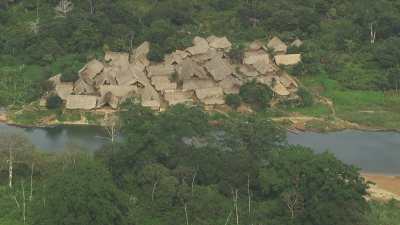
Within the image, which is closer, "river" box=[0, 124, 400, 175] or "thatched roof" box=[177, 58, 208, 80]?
"river" box=[0, 124, 400, 175]

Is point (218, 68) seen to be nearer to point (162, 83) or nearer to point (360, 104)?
point (162, 83)

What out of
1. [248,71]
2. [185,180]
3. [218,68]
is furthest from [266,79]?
[185,180]

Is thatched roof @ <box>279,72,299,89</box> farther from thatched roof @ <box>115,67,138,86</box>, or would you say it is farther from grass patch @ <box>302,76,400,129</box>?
thatched roof @ <box>115,67,138,86</box>

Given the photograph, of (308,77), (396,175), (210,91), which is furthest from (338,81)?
(396,175)

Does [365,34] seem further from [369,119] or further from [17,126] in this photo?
[17,126]

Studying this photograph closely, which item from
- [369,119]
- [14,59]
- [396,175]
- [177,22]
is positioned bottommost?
[396,175]

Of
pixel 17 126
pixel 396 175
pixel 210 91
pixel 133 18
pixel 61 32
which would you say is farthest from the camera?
pixel 133 18

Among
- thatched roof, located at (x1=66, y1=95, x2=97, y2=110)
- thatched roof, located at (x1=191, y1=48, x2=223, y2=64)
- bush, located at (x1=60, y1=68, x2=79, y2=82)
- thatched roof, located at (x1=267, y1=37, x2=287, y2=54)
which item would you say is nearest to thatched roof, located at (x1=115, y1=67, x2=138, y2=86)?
thatched roof, located at (x1=66, y1=95, x2=97, y2=110)
